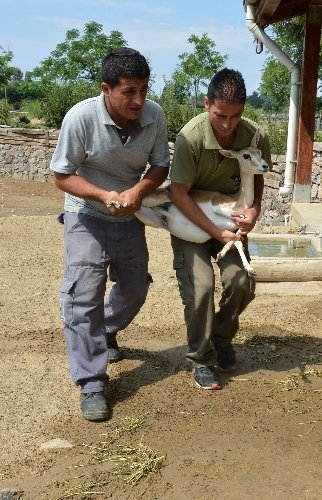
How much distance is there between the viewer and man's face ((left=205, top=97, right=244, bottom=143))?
3730 millimetres

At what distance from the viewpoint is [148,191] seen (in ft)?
12.9

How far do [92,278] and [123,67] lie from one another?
1.12m

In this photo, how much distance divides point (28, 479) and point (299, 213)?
640 cm

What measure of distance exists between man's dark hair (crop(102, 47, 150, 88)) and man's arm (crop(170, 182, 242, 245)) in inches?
25.7

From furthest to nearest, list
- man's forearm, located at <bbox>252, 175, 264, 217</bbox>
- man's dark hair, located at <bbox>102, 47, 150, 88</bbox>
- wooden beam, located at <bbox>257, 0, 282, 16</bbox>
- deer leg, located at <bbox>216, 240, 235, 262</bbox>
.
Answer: wooden beam, located at <bbox>257, 0, 282, 16</bbox> < man's forearm, located at <bbox>252, 175, 264, 217</bbox> < deer leg, located at <bbox>216, 240, 235, 262</bbox> < man's dark hair, located at <bbox>102, 47, 150, 88</bbox>

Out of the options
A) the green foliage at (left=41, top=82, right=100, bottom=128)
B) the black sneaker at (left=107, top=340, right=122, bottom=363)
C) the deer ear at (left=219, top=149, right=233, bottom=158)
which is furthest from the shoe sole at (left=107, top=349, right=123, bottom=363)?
the green foliage at (left=41, top=82, right=100, bottom=128)

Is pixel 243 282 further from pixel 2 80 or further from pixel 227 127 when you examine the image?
pixel 2 80

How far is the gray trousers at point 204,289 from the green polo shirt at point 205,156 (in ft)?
1.23

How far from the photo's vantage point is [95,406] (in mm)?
3705

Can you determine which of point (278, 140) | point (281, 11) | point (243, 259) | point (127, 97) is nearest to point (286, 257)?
point (243, 259)

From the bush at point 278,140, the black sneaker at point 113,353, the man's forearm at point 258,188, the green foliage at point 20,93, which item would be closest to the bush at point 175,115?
the bush at point 278,140

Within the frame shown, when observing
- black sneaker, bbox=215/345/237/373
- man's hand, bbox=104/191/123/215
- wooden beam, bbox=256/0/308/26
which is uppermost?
wooden beam, bbox=256/0/308/26

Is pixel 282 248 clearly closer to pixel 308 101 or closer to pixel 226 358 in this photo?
pixel 308 101

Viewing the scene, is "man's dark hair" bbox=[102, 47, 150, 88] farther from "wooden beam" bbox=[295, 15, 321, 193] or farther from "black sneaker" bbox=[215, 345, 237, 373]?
"wooden beam" bbox=[295, 15, 321, 193]
